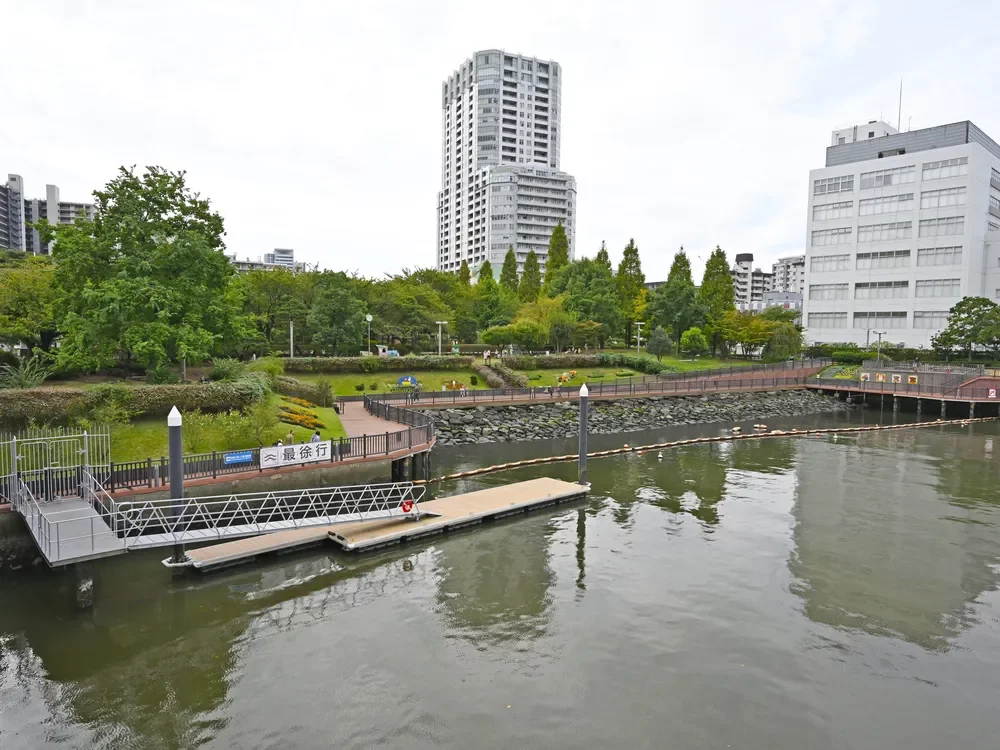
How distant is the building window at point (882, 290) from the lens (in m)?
85.2

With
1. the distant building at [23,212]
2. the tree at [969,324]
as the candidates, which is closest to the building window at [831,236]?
the tree at [969,324]

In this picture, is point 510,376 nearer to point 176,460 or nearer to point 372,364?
point 372,364

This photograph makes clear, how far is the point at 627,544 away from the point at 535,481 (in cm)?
741

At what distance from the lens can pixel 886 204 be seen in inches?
3423

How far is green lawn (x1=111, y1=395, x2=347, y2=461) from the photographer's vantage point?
23.4 metres

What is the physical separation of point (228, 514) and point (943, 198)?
93829 mm

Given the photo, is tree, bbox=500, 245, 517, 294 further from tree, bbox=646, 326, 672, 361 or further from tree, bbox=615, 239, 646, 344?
tree, bbox=646, 326, 672, 361

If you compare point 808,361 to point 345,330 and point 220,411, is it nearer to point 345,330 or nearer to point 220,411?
point 345,330

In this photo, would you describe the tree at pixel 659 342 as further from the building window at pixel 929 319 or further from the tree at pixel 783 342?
the building window at pixel 929 319

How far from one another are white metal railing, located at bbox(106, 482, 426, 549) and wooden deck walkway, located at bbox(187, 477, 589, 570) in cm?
44

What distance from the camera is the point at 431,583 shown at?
17688 millimetres

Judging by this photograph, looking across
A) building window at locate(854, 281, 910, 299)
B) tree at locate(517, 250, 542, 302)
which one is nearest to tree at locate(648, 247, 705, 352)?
tree at locate(517, 250, 542, 302)

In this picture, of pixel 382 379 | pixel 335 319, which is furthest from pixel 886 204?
pixel 335 319

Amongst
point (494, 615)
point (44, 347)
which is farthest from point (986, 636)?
point (44, 347)
